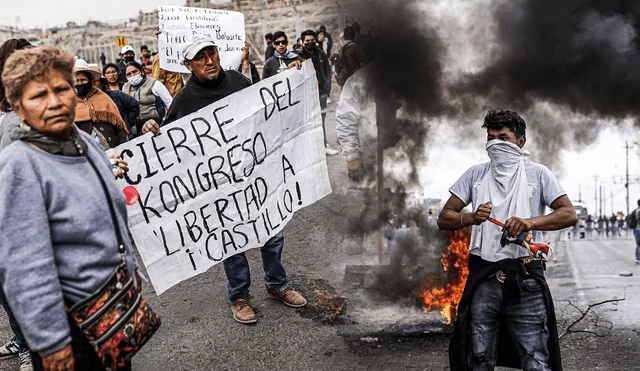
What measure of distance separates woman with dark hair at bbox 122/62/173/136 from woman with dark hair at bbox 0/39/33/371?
11.3ft

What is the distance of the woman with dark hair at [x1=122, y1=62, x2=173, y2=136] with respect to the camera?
24.9 feet

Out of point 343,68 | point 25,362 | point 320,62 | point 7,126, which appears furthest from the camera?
point 320,62

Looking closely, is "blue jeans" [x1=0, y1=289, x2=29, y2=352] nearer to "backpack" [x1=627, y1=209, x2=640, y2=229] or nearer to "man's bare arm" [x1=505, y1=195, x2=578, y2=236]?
"man's bare arm" [x1=505, y1=195, x2=578, y2=236]

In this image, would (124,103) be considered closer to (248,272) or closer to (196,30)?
(196,30)

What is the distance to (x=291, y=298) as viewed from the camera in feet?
16.5

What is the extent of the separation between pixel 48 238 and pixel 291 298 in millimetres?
3056

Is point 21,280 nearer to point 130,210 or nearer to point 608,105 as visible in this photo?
point 130,210

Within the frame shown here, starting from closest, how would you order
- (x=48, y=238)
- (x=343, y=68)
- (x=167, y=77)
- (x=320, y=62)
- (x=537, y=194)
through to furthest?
(x=48, y=238), (x=537, y=194), (x=343, y=68), (x=167, y=77), (x=320, y=62)

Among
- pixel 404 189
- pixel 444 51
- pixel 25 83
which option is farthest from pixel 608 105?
pixel 25 83

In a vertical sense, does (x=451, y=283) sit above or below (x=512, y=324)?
below

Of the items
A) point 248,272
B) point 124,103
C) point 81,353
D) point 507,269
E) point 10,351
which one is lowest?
point 10,351

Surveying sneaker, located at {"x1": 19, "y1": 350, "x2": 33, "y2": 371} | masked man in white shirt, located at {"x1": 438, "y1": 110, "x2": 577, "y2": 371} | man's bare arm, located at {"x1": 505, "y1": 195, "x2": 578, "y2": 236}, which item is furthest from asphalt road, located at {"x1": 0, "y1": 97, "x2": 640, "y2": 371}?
man's bare arm, located at {"x1": 505, "y1": 195, "x2": 578, "y2": 236}

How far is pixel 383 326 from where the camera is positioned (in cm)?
483

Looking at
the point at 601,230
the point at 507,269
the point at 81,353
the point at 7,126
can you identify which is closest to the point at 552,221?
the point at 507,269
